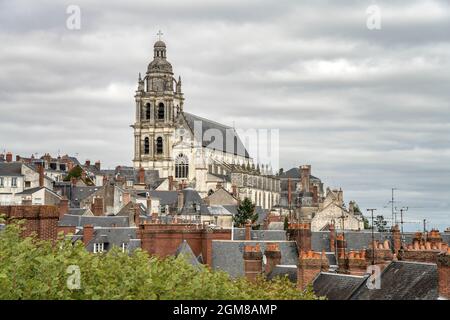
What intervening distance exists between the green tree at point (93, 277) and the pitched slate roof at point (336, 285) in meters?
11.2

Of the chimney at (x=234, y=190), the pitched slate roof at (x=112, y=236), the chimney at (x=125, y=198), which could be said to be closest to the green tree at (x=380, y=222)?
the pitched slate roof at (x=112, y=236)

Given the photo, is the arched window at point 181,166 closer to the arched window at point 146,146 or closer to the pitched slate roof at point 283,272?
the arched window at point 146,146

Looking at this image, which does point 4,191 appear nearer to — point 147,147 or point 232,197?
point 232,197

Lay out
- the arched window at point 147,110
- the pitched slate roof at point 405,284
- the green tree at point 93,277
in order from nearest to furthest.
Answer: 1. the green tree at point 93,277
2. the pitched slate roof at point 405,284
3. the arched window at point 147,110

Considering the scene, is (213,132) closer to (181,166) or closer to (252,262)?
(181,166)

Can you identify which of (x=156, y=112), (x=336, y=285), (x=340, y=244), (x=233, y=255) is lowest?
(x=336, y=285)

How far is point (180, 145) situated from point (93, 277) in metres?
145

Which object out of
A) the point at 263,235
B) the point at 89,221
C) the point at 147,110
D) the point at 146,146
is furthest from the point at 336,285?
the point at 147,110

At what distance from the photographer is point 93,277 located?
2006 centimetres

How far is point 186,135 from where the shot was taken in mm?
165250

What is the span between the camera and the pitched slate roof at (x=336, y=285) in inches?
1249

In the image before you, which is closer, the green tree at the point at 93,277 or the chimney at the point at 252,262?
the green tree at the point at 93,277

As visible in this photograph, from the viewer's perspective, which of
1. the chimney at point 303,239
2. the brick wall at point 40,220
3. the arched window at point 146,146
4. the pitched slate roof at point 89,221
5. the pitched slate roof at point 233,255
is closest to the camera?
the brick wall at point 40,220
